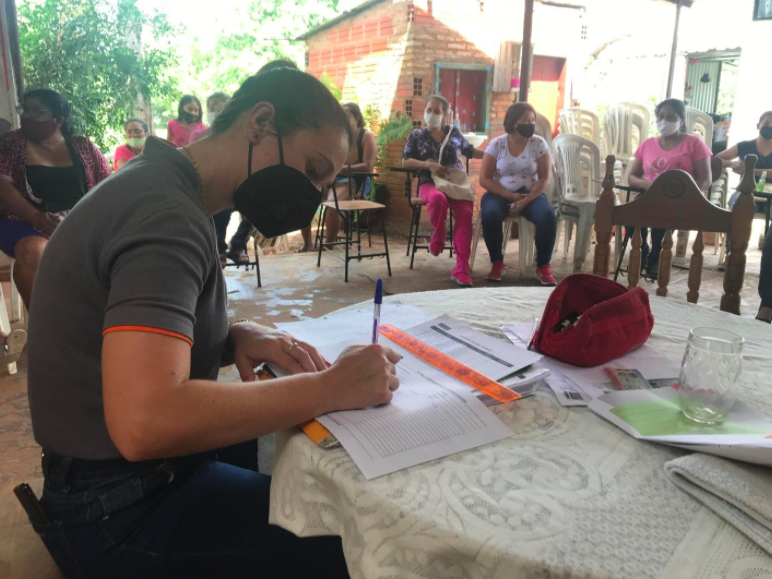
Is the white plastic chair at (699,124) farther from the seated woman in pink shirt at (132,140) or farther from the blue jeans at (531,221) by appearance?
the seated woman in pink shirt at (132,140)

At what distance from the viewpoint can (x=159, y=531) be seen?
0.88 meters

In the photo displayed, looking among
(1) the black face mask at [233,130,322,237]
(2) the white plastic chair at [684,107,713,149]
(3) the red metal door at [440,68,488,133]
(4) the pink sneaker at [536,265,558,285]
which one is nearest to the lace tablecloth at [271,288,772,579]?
(1) the black face mask at [233,130,322,237]

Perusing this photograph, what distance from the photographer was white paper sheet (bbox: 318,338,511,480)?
0.74 m

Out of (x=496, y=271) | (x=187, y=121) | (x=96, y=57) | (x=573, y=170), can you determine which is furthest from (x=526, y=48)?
(x=96, y=57)

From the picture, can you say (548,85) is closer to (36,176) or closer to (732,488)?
(36,176)

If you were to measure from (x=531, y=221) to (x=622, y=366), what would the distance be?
3.70m

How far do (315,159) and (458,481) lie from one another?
2.11 feet

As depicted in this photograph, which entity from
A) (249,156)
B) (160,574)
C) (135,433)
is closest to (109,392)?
(135,433)

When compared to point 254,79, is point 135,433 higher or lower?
lower

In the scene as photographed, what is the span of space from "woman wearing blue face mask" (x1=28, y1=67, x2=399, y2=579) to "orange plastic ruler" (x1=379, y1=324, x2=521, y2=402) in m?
0.11

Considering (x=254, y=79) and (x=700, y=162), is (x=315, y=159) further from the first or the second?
(x=700, y=162)

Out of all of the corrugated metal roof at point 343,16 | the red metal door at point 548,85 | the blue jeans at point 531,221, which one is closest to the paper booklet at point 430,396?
the blue jeans at point 531,221

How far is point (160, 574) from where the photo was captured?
88cm

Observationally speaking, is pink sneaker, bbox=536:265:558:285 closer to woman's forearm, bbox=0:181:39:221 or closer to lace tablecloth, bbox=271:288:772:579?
woman's forearm, bbox=0:181:39:221
